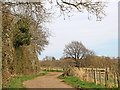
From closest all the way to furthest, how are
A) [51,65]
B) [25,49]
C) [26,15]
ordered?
1. [26,15]
2. [25,49]
3. [51,65]

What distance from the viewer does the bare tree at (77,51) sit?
44.8 m

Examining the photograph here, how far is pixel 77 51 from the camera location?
47062 mm

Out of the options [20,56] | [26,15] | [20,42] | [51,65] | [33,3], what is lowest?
[51,65]

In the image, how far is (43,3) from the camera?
9.34 m

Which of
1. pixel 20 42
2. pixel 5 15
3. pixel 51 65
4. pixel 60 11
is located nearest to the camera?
pixel 60 11

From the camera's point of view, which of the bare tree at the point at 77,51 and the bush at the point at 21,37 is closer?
the bush at the point at 21,37

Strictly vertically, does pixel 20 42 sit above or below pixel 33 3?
below

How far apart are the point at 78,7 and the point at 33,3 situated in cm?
268

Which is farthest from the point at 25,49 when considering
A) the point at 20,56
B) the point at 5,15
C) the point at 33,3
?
the point at 33,3

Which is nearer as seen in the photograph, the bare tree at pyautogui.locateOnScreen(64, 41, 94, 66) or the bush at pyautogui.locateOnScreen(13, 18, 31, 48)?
the bush at pyautogui.locateOnScreen(13, 18, 31, 48)

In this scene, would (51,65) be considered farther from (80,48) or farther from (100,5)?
(100,5)

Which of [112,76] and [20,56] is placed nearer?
[112,76]

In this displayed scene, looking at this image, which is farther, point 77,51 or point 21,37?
point 77,51

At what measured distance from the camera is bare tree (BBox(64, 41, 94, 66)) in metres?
44.8
